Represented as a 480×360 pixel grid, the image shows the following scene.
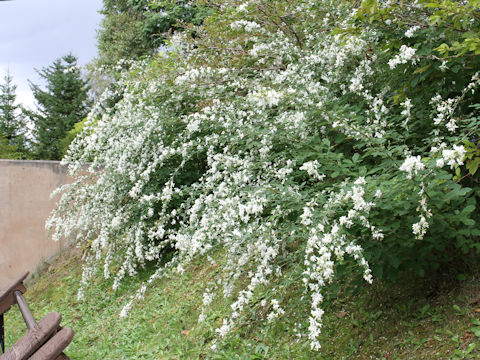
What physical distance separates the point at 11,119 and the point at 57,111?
316 cm

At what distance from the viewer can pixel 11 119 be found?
19.7m

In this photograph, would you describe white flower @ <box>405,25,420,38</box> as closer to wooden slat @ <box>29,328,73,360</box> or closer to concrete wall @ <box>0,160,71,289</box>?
wooden slat @ <box>29,328,73,360</box>

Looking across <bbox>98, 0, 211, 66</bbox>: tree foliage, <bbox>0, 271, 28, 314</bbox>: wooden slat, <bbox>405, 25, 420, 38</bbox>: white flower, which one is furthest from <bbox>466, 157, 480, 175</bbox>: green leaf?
<bbox>98, 0, 211, 66</bbox>: tree foliage

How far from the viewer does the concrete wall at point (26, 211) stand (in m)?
7.68

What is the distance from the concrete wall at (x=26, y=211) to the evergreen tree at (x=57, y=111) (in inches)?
373

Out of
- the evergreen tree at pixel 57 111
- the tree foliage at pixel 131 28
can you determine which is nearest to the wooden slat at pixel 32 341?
the tree foliage at pixel 131 28

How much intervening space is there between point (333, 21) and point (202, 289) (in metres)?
3.19

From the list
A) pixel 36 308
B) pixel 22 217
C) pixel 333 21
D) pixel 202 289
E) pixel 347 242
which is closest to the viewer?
pixel 347 242

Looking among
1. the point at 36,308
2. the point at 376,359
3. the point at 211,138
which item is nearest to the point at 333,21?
the point at 211,138

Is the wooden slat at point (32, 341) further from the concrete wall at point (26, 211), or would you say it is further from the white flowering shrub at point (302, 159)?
the concrete wall at point (26, 211)

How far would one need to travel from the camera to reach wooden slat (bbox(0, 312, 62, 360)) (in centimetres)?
224

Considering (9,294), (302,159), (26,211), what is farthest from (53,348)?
(26,211)

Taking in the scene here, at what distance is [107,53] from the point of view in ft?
62.8

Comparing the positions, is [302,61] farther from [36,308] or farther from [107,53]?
[107,53]
